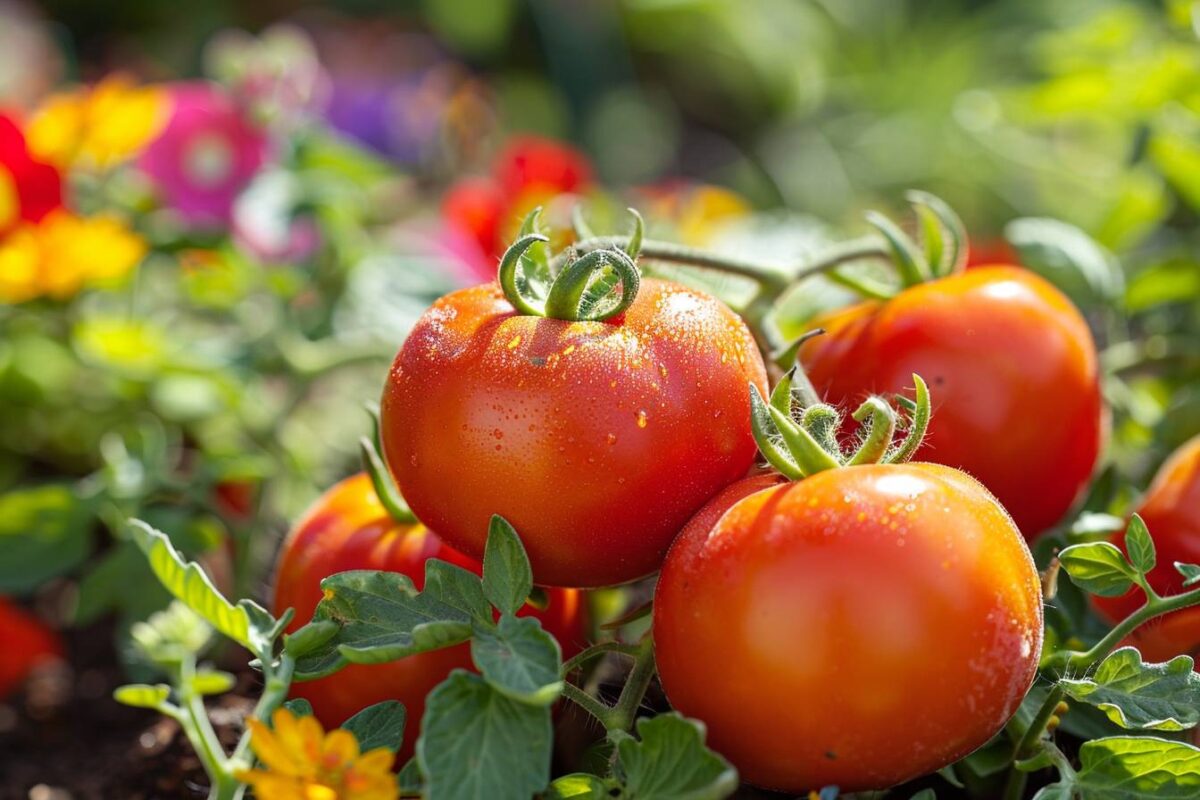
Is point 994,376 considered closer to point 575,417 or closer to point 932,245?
point 932,245

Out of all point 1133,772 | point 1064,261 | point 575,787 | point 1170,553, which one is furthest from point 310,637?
point 1064,261

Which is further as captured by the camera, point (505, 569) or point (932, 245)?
point (932, 245)

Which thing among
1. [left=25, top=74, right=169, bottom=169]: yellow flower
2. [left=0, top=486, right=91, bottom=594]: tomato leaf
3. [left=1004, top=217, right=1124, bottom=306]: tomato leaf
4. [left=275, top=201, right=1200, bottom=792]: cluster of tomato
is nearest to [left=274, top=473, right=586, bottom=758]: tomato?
[left=275, top=201, right=1200, bottom=792]: cluster of tomato

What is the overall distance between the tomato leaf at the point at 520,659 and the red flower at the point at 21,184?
0.85m

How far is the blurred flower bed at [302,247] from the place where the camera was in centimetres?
98

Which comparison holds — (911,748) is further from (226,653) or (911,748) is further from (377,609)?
(226,653)

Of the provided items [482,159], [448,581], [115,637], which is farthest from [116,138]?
[448,581]

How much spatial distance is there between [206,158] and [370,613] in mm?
988

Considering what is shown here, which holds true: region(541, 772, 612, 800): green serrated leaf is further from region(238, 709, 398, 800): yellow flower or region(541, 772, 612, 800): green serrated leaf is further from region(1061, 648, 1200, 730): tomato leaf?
region(1061, 648, 1200, 730): tomato leaf

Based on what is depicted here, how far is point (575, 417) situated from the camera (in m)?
0.56

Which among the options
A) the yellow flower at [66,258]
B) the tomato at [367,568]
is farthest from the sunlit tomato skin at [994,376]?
the yellow flower at [66,258]

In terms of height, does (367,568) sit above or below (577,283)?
below

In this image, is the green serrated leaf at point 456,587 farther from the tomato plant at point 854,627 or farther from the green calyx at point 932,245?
the green calyx at point 932,245

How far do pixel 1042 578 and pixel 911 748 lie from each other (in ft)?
0.63
